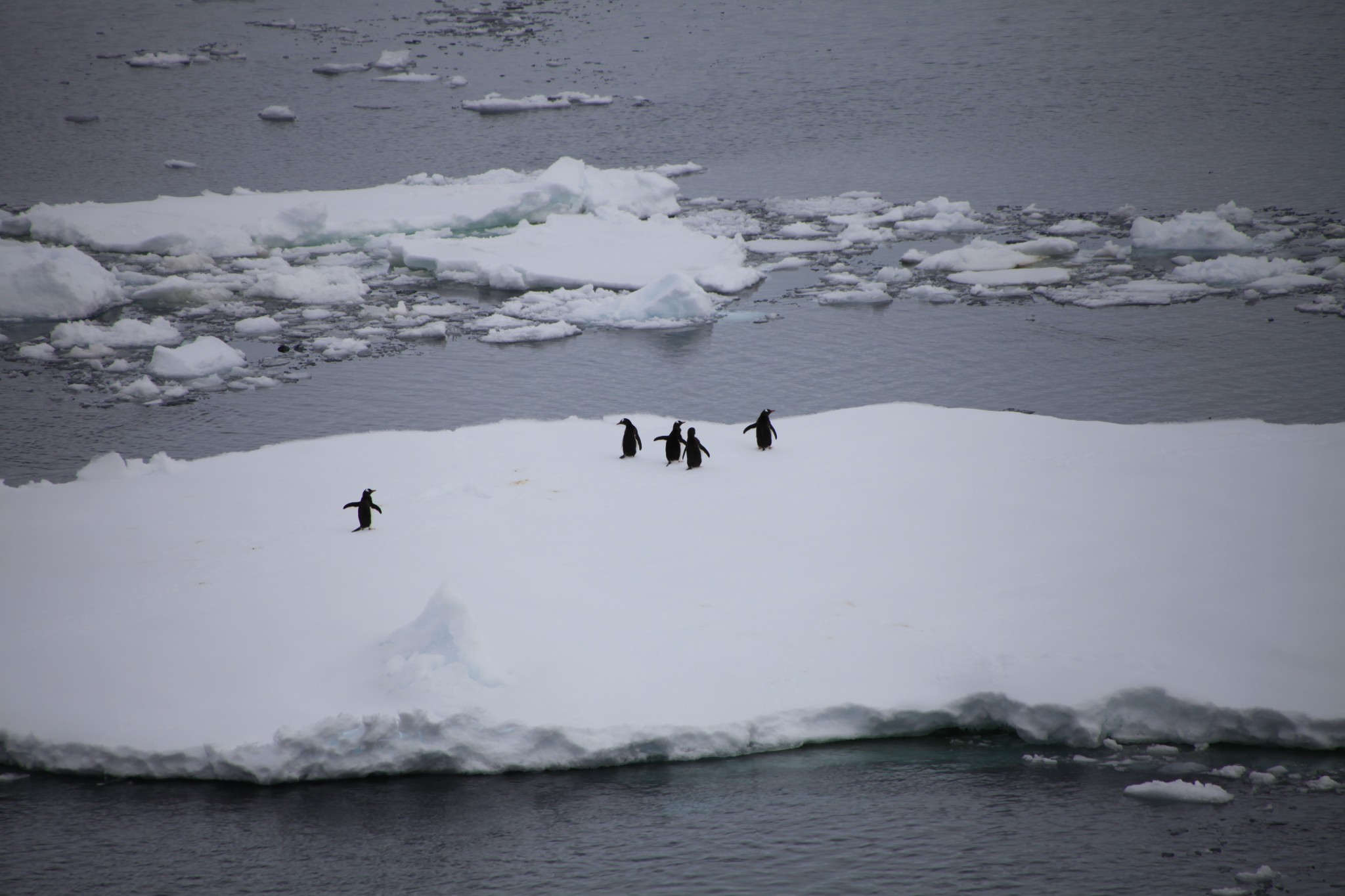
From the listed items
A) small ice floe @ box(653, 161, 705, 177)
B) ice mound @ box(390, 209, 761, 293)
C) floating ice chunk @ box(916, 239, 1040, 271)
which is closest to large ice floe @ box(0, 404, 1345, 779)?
ice mound @ box(390, 209, 761, 293)

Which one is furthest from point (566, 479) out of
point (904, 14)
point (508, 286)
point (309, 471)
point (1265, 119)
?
point (904, 14)

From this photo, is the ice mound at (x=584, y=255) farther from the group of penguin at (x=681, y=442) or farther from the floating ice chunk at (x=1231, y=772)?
the floating ice chunk at (x=1231, y=772)

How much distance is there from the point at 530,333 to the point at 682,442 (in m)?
8.57

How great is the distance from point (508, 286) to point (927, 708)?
57.1 feet

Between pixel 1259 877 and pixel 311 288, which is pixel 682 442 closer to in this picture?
pixel 1259 877

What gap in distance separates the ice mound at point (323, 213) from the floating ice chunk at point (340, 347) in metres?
6.06

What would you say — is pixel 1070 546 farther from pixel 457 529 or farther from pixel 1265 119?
pixel 1265 119

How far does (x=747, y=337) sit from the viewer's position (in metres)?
23.2

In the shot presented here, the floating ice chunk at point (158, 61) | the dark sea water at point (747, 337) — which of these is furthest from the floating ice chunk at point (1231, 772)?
the floating ice chunk at point (158, 61)

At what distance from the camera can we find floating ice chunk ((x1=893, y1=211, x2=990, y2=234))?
29.1 metres

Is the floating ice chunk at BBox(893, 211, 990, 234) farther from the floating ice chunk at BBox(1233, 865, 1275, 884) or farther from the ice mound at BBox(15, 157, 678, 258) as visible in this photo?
the floating ice chunk at BBox(1233, 865, 1275, 884)

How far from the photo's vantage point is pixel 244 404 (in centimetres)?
2002

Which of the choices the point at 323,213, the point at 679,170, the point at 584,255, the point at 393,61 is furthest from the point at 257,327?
the point at 393,61

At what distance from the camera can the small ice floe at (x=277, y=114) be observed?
4234cm
